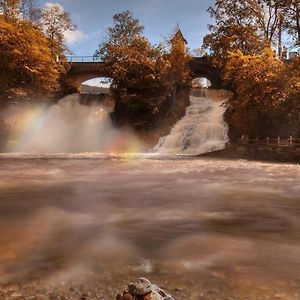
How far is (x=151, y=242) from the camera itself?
587cm

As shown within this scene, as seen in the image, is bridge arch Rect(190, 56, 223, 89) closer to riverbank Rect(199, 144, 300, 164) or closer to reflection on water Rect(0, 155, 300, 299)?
riverbank Rect(199, 144, 300, 164)

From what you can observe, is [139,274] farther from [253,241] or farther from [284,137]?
[284,137]

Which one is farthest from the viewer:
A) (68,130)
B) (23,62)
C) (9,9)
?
(9,9)

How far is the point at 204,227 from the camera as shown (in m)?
6.90

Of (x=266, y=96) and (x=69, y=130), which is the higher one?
(x=266, y=96)

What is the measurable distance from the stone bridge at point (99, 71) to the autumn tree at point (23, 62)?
10.5 m

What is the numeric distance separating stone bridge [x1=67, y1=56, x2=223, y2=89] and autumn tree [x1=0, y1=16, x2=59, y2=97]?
10512 millimetres

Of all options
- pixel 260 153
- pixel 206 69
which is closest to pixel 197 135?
pixel 260 153

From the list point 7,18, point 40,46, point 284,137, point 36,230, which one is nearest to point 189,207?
point 36,230

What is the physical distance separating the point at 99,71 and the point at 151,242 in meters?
45.8

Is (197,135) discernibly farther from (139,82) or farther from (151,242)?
(151,242)

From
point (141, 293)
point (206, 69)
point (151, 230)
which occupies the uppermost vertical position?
point (206, 69)

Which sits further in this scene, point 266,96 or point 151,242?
point 266,96

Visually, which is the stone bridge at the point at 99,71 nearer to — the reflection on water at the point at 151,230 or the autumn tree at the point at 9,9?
the autumn tree at the point at 9,9
